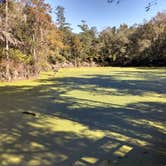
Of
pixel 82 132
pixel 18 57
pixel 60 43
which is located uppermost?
pixel 60 43

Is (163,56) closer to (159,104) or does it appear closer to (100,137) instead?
(159,104)

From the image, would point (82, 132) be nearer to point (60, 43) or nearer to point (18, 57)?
point (18, 57)

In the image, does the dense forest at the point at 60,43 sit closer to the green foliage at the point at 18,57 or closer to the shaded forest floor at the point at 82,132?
the green foliage at the point at 18,57

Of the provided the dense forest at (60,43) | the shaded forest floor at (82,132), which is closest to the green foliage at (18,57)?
the dense forest at (60,43)

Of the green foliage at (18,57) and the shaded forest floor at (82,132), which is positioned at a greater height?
the green foliage at (18,57)

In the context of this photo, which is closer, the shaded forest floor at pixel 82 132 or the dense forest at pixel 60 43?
the shaded forest floor at pixel 82 132

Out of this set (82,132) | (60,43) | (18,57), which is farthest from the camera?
(60,43)

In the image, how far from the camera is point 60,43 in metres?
24.1

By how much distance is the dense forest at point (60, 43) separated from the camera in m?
14.3

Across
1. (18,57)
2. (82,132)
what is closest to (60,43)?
(18,57)

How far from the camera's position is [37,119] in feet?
20.4

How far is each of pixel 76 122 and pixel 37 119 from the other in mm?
903

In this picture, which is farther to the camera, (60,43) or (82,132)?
(60,43)

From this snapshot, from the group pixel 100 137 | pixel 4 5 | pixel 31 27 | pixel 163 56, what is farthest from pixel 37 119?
pixel 163 56
